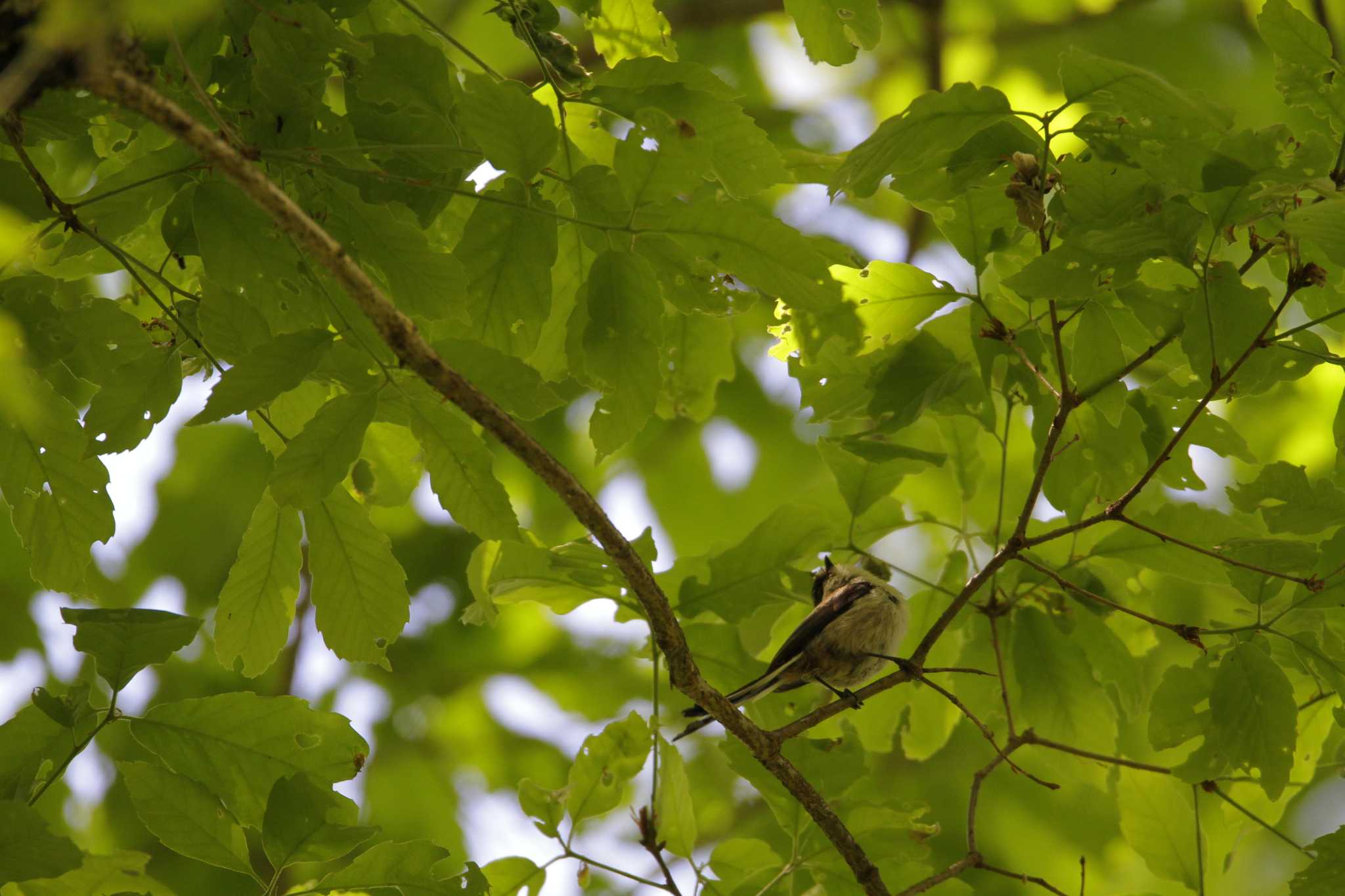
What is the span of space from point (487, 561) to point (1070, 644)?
1737mm

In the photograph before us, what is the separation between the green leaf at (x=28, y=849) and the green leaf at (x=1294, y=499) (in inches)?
111

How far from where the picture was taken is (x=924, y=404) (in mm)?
2953

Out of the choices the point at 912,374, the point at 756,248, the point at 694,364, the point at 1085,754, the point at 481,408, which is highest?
the point at 694,364

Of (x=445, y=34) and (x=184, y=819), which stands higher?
(x=445, y=34)

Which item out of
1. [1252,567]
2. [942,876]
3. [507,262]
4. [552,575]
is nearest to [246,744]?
[552,575]

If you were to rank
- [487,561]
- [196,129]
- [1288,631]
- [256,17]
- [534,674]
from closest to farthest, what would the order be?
[196,129] → [256,17] → [1288,631] → [487,561] → [534,674]

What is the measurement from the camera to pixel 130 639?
8.08 ft

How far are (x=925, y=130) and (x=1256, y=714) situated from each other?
1.60 metres

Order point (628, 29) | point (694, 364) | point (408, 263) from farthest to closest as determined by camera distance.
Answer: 1. point (694, 364)
2. point (628, 29)
3. point (408, 263)

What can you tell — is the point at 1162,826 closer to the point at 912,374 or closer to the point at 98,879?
the point at 912,374

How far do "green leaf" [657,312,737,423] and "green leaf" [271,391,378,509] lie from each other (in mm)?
1554

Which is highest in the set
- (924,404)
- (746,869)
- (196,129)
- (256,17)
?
(256,17)

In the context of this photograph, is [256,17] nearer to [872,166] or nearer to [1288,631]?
[872,166]

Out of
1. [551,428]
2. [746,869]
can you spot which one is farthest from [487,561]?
[551,428]
